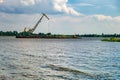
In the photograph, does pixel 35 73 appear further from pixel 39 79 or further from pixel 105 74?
pixel 105 74

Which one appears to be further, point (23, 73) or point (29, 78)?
point (23, 73)

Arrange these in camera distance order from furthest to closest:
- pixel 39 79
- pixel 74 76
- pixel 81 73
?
pixel 81 73
pixel 74 76
pixel 39 79

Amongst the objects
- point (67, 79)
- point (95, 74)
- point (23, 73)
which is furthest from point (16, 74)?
point (95, 74)

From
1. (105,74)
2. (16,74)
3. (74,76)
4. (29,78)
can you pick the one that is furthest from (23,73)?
(105,74)

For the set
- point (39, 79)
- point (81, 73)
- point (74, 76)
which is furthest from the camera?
point (81, 73)

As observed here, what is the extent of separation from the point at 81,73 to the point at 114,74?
3.09m

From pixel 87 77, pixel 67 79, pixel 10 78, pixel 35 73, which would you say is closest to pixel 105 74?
pixel 87 77

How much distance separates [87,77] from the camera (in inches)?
1095

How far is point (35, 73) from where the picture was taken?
30.2m

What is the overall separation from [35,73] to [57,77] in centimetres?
339

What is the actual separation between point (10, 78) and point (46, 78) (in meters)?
2.99

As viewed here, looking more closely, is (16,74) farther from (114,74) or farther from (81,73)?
(114,74)

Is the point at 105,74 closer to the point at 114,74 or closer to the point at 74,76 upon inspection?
the point at 114,74

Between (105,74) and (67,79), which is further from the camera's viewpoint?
(105,74)
